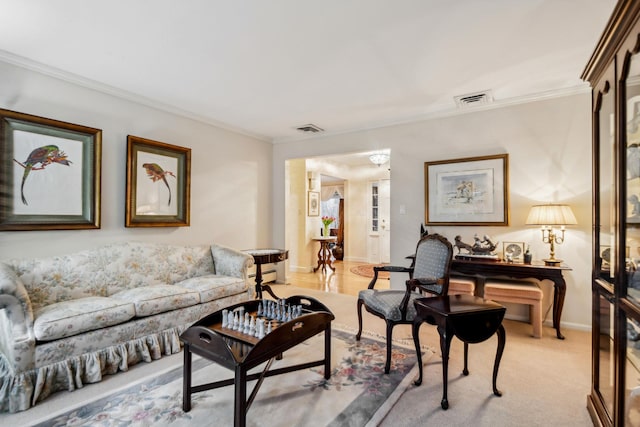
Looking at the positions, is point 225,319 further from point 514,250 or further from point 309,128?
point 309,128

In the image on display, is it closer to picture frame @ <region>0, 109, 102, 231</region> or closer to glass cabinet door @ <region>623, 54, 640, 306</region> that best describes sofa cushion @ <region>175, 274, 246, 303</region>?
picture frame @ <region>0, 109, 102, 231</region>

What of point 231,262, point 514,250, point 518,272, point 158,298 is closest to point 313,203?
point 231,262

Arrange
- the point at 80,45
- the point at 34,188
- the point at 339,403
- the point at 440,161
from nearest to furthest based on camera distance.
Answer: the point at 339,403, the point at 80,45, the point at 34,188, the point at 440,161

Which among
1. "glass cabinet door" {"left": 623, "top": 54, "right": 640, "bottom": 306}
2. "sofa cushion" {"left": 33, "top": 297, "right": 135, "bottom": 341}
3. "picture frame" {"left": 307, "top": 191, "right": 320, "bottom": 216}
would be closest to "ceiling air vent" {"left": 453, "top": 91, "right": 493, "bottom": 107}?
"glass cabinet door" {"left": 623, "top": 54, "right": 640, "bottom": 306}

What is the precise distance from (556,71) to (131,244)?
4536 millimetres

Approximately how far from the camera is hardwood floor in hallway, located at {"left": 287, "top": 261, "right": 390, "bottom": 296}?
522 cm

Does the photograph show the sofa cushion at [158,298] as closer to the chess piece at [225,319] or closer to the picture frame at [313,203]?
the chess piece at [225,319]

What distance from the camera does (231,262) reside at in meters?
3.72

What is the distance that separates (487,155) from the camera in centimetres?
377

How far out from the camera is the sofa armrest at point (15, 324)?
77.7 inches

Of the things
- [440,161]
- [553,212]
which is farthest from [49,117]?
[553,212]

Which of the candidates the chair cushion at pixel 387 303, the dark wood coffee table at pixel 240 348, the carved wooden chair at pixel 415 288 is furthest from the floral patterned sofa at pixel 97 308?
the carved wooden chair at pixel 415 288

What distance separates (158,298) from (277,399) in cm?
142

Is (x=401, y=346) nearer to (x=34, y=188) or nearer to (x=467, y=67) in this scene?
(x=467, y=67)
